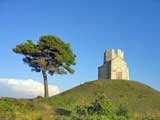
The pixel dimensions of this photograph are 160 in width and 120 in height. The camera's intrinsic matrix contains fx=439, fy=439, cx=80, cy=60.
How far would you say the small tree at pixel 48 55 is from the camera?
2835 inches

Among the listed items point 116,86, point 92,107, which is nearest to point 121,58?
point 116,86

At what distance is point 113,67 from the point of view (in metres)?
93.6

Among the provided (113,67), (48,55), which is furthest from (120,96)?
(113,67)

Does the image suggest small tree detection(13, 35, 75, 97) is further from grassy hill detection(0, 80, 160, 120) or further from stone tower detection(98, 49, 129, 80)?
stone tower detection(98, 49, 129, 80)

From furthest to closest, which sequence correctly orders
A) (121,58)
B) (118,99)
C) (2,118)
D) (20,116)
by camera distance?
(121,58) → (118,99) → (20,116) → (2,118)

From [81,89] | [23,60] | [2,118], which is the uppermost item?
[23,60]

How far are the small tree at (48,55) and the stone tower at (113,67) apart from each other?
21.5 meters

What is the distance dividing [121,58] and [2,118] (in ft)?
205

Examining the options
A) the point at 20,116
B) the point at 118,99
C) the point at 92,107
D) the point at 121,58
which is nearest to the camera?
the point at 20,116

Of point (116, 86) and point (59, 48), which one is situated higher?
point (59, 48)

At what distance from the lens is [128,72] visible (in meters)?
95.7

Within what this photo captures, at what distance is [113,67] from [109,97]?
27.3 metres

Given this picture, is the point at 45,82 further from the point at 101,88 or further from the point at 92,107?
the point at 92,107

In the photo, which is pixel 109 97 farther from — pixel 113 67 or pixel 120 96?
pixel 113 67
